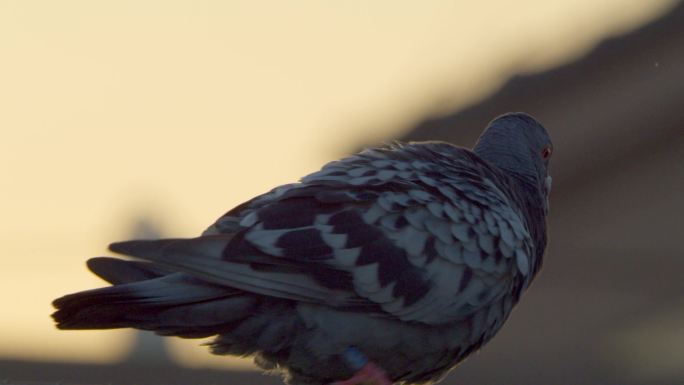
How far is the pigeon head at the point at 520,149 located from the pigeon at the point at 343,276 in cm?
113

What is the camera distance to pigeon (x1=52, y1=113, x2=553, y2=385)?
693 cm

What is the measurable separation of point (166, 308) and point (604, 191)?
35.3 feet

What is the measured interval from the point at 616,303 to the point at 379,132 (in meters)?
3.50

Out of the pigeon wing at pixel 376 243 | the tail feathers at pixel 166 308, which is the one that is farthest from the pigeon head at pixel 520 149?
the tail feathers at pixel 166 308

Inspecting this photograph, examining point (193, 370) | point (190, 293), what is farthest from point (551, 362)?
point (190, 293)

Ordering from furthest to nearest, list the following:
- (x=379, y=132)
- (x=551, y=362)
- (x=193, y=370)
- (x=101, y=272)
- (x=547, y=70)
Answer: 1. (x=379, y=132)
2. (x=547, y=70)
3. (x=551, y=362)
4. (x=193, y=370)
5. (x=101, y=272)

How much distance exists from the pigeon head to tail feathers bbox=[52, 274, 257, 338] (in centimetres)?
259

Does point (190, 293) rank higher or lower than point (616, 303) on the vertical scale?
higher

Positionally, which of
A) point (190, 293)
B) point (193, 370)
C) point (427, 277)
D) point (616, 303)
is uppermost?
point (190, 293)

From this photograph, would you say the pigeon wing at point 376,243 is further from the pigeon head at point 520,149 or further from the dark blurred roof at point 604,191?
the dark blurred roof at point 604,191

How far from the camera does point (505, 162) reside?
9117 millimetres

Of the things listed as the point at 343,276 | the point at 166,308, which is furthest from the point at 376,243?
the point at 166,308

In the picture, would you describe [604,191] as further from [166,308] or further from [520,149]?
[166,308]

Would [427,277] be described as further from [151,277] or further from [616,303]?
[616,303]
